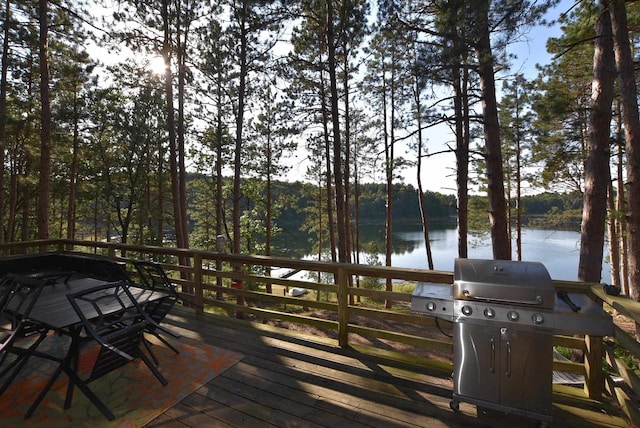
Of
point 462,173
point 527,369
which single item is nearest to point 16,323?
point 527,369

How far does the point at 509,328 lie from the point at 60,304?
3477mm

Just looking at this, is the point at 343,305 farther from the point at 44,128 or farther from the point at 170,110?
the point at 170,110

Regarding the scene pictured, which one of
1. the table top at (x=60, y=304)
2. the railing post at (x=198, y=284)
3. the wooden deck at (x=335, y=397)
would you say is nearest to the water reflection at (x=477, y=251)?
the railing post at (x=198, y=284)

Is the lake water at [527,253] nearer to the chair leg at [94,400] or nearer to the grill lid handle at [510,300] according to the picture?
the grill lid handle at [510,300]

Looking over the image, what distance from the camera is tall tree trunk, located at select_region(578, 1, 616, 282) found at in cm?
431

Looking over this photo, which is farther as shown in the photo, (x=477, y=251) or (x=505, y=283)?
(x=477, y=251)

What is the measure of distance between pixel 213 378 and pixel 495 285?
2266mm

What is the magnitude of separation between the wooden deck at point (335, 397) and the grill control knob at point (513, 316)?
725 mm

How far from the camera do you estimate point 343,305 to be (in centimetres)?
294

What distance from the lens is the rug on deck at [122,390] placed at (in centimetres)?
195

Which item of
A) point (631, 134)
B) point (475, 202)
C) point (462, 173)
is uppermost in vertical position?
point (631, 134)

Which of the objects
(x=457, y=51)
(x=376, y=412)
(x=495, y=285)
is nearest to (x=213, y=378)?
(x=376, y=412)

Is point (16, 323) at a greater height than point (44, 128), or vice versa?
point (44, 128)

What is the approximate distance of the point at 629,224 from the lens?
14.3 feet
